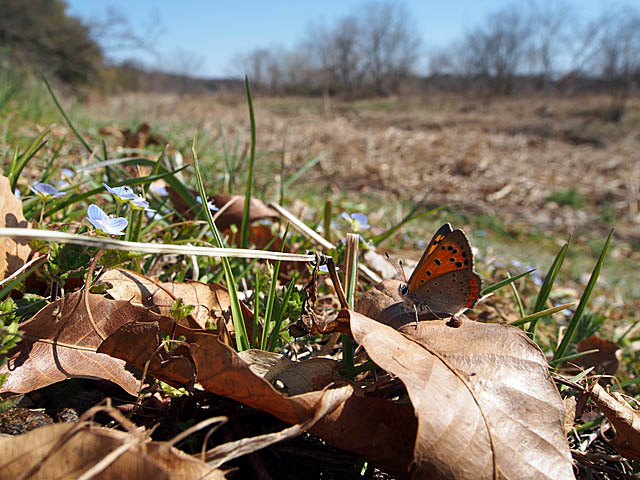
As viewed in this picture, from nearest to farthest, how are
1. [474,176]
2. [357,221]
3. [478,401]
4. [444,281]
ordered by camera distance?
[478,401]
[444,281]
[357,221]
[474,176]

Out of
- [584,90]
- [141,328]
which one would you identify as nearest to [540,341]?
[141,328]

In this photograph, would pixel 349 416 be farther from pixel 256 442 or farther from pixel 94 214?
pixel 94 214

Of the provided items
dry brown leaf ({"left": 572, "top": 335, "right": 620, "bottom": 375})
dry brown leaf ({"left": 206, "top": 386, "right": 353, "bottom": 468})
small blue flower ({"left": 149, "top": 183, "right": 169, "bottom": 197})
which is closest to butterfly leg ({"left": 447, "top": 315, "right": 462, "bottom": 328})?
dry brown leaf ({"left": 206, "top": 386, "right": 353, "bottom": 468})

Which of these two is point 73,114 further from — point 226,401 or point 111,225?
point 226,401

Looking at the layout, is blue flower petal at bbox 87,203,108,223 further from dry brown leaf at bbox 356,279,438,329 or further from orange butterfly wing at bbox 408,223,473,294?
orange butterfly wing at bbox 408,223,473,294

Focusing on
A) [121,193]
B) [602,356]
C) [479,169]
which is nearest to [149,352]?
[121,193]

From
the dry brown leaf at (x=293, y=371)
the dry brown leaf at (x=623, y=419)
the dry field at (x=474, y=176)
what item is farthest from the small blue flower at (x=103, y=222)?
the dry field at (x=474, y=176)
